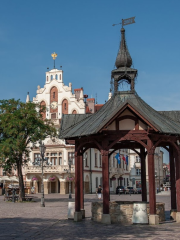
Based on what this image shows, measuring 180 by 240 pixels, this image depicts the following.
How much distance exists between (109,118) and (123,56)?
15.1 feet

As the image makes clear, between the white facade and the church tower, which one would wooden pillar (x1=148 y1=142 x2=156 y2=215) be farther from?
the white facade

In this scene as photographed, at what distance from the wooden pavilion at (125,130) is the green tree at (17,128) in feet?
52.6

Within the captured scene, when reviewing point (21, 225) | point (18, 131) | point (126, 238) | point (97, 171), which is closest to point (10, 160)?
point (18, 131)

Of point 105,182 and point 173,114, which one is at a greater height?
point 173,114

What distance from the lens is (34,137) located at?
3634 centimetres

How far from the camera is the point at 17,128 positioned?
1416 inches

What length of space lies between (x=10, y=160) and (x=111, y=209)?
22079 millimetres

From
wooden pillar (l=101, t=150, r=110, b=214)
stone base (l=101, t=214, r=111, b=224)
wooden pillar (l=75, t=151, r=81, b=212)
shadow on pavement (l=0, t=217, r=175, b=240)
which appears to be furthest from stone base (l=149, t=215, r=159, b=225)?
wooden pillar (l=75, t=151, r=81, b=212)

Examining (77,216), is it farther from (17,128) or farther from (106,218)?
(17,128)

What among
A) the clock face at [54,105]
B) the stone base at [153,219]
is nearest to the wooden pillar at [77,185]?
the stone base at [153,219]

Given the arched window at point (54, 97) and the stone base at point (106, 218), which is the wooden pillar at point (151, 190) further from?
the arched window at point (54, 97)

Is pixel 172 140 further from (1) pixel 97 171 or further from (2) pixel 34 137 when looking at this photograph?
(1) pixel 97 171

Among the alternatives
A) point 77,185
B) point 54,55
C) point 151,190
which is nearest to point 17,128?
point 77,185

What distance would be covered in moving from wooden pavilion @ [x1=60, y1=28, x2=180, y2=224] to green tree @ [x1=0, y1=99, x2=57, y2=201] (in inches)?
632
